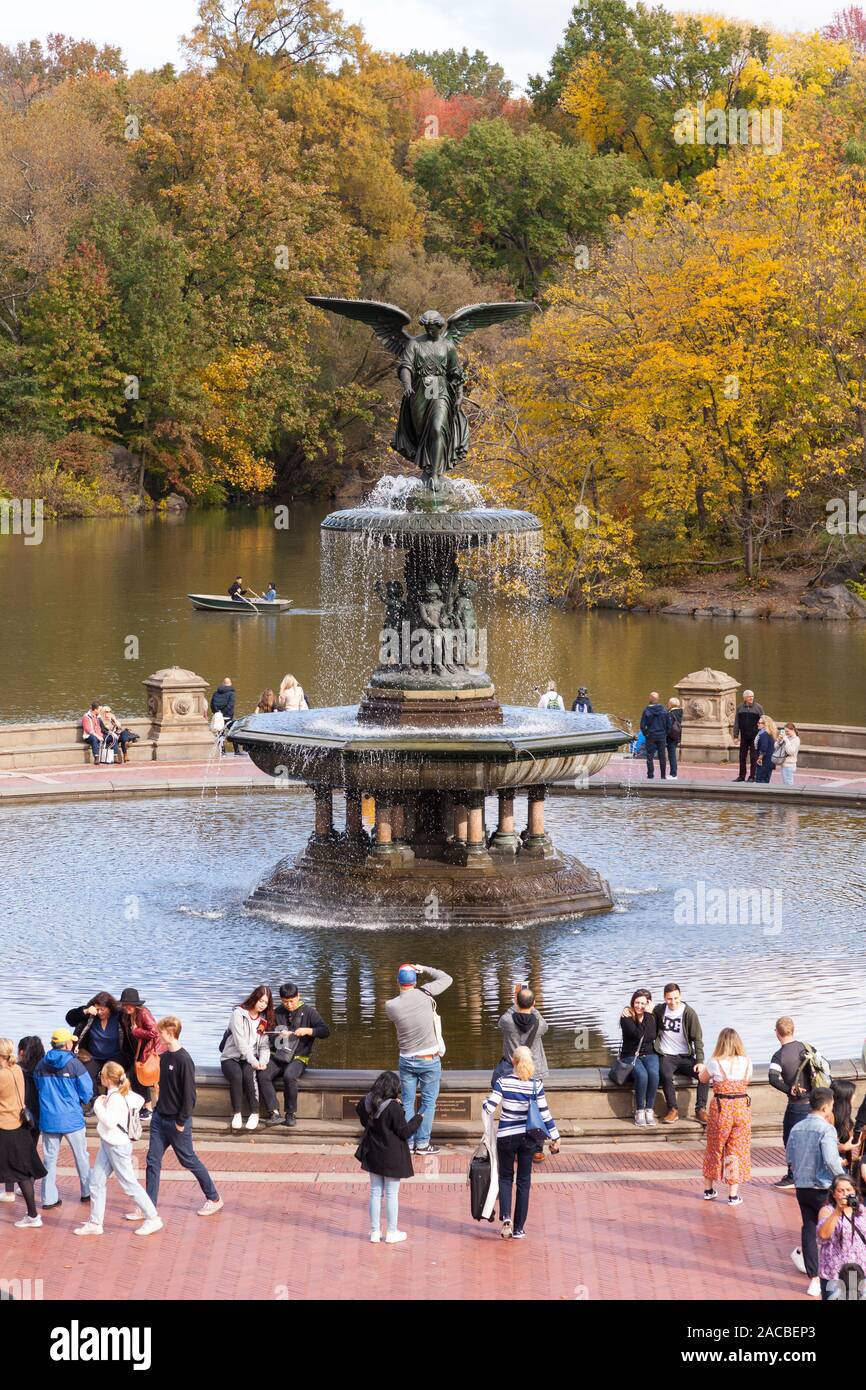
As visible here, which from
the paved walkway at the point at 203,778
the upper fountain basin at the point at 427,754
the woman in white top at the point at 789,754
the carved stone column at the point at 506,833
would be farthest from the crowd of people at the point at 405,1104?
the woman in white top at the point at 789,754

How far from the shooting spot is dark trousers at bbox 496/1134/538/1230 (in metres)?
13.2

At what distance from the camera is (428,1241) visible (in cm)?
1317

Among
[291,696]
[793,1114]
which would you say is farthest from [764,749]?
[793,1114]

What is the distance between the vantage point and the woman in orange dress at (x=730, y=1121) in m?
13.9

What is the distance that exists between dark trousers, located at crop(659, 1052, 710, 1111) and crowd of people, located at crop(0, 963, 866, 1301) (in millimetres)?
14

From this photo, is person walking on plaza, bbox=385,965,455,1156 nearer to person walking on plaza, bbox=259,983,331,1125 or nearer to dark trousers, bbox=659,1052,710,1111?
person walking on plaza, bbox=259,983,331,1125

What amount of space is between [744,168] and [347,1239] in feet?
195

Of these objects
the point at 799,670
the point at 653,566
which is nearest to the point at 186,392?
the point at 653,566

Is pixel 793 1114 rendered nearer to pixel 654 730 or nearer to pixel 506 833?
pixel 506 833

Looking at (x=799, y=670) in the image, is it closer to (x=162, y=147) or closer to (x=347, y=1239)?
(x=347, y=1239)

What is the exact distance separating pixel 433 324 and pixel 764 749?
11.0 meters

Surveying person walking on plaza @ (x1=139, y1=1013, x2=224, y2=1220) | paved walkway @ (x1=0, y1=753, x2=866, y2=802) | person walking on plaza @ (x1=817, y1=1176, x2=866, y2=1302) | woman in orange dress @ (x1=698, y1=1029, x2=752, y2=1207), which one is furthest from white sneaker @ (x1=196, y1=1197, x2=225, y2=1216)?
paved walkway @ (x1=0, y1=753, x2=866, y2=802)

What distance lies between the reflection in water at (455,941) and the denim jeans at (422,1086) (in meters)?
2.10

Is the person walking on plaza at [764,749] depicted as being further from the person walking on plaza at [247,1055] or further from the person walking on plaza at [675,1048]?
the person walking on plaza at [247,1055]
